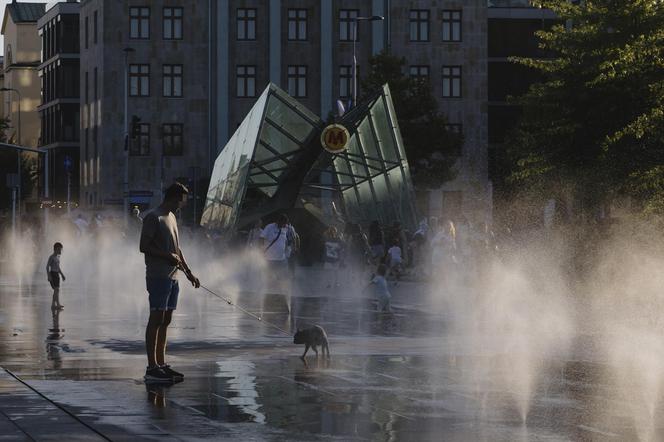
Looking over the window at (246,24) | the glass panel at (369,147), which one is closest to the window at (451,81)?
the window at (246,24)

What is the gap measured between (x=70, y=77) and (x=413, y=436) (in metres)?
98.7

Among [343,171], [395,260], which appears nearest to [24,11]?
[343,171]

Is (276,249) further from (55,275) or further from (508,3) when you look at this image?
(508,3)

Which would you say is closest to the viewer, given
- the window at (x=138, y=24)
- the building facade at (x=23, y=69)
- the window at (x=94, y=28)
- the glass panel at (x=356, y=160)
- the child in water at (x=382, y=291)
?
the child in water at (x=382, y=291)

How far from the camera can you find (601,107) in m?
44.3

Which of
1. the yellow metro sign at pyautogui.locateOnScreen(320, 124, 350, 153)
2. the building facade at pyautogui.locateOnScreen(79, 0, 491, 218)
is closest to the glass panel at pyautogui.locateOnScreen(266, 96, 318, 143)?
the yellow metro sign at pyautogui.locateOnScreen(320, 124, 350, 153)

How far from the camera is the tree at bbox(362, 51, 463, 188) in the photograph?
7088 cm

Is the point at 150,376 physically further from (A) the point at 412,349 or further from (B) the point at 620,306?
(B) the point at 620,306

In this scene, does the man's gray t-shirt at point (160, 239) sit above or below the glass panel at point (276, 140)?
below

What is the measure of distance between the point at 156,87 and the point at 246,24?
584 cm

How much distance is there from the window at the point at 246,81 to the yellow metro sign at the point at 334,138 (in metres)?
39.7

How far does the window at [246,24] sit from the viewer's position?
86.5 m

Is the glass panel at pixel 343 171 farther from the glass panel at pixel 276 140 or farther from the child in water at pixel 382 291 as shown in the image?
the child in water at pixel 382 291

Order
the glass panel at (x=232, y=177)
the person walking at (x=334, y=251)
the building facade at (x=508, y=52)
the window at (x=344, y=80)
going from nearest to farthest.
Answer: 1. the person walking at (x=334, y=251)
2. the glass panel at (x=232, y=177)
3. the window at (x=344, y=80)
4. the building facade at (x=508, y=52)
